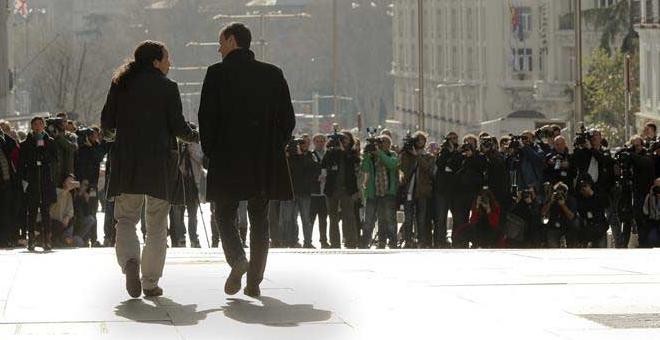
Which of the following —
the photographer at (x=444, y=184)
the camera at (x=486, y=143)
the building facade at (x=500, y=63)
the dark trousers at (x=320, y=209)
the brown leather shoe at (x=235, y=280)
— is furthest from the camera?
the building facade at (x=500, y=63)

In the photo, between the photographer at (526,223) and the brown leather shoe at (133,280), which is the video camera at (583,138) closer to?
the photographer at (526,223)

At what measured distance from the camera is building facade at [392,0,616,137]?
96.4 m

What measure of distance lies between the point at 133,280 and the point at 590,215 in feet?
46.2

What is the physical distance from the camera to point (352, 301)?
15094 mm

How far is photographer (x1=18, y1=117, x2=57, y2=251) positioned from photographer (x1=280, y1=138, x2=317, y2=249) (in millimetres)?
6575

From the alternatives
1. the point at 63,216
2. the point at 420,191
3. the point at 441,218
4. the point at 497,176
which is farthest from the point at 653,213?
the point at 63,216

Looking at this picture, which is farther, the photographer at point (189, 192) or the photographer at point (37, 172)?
the photographer at point (189, 192)

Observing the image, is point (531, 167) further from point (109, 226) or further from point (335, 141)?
point (109, 226)

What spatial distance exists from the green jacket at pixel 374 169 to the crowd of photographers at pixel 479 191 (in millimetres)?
13

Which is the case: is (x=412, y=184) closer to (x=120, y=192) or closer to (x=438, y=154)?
(x=438, y=154)

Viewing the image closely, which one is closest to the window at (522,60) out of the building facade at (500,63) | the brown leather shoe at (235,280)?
the building facade at (500,63)

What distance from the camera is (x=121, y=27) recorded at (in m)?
197

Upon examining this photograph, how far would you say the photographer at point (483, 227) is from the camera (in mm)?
29078

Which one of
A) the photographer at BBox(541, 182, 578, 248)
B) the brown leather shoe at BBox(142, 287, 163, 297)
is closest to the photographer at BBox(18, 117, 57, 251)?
the photographer at BBox(541, 182, 578, 248)
